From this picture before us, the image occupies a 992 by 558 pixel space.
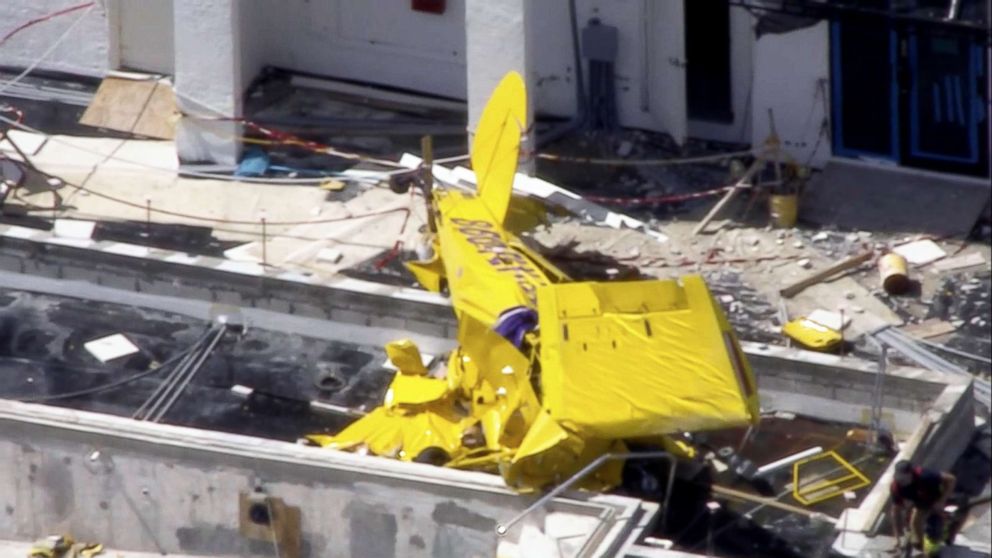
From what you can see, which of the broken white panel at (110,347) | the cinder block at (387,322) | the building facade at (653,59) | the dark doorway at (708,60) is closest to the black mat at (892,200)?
the building facade at (653,59)

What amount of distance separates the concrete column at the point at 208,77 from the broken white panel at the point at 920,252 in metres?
8.80

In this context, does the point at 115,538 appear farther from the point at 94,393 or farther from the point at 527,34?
the point at 527,34

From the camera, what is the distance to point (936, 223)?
1278 inches

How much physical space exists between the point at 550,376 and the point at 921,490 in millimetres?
3535

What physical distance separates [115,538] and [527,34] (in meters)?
9.65

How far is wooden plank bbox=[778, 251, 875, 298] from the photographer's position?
3075 cm

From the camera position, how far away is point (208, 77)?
111 ft

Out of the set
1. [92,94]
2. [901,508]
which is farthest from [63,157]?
[901,508]

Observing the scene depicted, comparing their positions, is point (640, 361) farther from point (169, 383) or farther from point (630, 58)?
point (630, 58)

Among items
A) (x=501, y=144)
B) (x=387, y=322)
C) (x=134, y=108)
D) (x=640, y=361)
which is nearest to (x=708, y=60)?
(x=501, y=144)

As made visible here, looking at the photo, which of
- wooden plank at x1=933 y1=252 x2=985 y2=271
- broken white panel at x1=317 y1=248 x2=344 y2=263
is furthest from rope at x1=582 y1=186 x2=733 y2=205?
broken white panel at x1=317 y1=248 x2=344 y2=263

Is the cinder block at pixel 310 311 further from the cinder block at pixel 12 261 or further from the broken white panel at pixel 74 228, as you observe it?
the broken white panel at pixel 74 228

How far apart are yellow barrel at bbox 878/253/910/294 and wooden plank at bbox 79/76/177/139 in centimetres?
1002

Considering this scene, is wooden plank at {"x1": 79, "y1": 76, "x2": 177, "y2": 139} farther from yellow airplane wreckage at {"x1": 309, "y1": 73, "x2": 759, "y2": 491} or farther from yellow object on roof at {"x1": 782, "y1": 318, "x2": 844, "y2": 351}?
yellow object on roof at {"x1": 782, "y1": 318, "x2": 844, "y2": 351}
